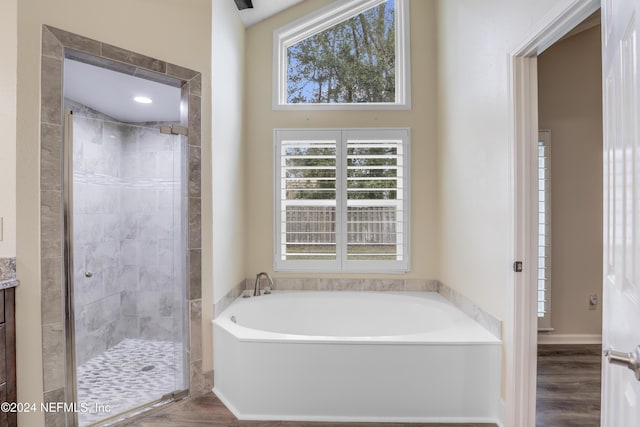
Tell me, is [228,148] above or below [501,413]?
above

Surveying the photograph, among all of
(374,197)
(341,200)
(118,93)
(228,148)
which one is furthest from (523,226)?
(118,93)

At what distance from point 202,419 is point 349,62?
302cm

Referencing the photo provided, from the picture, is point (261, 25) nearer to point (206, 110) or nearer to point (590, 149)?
point (206, 110)

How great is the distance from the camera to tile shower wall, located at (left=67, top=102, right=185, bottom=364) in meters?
1.93

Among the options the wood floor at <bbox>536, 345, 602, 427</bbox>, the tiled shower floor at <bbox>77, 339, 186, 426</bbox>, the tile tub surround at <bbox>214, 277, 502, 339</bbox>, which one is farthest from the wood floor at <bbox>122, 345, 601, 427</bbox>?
the tile tub surround at <bbox>214, 277, 502, 339</bbox>

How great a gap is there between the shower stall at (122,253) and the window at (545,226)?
9.90 feet

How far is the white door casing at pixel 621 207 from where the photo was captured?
0.73m

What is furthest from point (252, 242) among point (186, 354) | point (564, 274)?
point (564, 274)

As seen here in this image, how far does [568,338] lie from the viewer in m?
3.16

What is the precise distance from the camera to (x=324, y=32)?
3.19 meters

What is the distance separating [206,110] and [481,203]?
190 centimetres

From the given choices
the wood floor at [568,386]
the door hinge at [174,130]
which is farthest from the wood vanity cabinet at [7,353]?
the wood floor at [568,386]

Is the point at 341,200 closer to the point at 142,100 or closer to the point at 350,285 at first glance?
the point at 350,285

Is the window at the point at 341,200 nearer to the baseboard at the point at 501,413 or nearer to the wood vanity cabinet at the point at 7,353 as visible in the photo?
the baseboard at the point at 501,413
